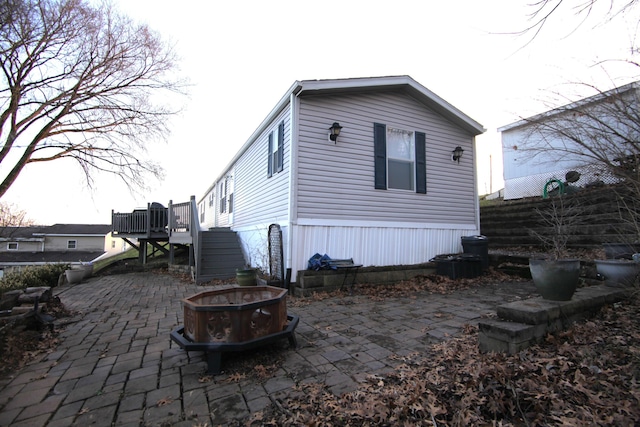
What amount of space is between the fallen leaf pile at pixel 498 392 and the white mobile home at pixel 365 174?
4.02 meters

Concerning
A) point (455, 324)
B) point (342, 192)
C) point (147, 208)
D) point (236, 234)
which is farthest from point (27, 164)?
point (455, 324)

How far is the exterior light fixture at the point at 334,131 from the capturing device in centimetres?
668

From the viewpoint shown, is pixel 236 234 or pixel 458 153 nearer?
pixel 458 153

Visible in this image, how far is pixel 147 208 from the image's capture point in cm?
1299

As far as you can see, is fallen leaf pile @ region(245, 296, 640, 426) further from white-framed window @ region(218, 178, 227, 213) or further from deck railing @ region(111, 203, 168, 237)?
white-framed window @ region(218, 178, 227, 213)

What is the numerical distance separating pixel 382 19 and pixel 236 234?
8293mm

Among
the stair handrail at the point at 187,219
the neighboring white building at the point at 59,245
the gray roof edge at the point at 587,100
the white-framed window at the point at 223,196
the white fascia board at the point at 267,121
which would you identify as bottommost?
the neighboring white building at the point at 59,245

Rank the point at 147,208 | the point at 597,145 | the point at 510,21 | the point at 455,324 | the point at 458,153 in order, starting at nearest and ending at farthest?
the point at 510,21 → the point at 455,324 → the point at 597,145 → the point at 458,153 → the point at 147,208

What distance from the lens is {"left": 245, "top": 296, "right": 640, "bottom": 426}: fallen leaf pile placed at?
1.94m

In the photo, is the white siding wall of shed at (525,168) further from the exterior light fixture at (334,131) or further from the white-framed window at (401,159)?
the exterior light fixture at (334,131)

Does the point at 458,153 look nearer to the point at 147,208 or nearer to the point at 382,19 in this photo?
the point at 382,19

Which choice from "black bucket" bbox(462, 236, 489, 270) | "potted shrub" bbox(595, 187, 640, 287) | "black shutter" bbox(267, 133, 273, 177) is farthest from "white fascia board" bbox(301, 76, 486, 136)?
"potted shrub" bbox(595, 187, 640, 287)

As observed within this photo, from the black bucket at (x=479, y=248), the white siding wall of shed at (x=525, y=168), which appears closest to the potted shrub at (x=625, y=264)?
the black bucket at (x=479, y=248)

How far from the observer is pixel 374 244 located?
7.21 metres
